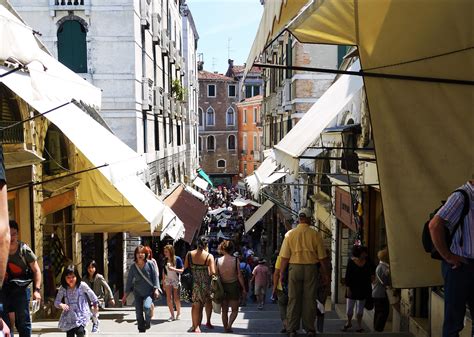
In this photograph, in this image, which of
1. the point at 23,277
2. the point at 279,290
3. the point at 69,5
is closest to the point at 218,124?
the point at 69,5

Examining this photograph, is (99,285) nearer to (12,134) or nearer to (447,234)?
(12,134)

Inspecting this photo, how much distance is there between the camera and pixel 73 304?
6.67 meters

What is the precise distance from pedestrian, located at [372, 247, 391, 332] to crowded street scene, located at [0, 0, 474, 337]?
3 cm

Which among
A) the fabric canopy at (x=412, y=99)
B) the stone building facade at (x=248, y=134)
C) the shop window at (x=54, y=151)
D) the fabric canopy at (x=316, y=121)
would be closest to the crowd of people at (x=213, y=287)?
the fabric canopy at (x=412, y=99)

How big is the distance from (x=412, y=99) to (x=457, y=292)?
1528 mm

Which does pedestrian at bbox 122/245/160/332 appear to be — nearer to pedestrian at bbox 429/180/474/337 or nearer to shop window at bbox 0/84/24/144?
shop window at bbox 0/84/24/144

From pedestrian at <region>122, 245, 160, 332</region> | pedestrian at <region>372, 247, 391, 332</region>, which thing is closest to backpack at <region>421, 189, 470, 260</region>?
pedestrian at <region>372, 247, 391, 332</region>

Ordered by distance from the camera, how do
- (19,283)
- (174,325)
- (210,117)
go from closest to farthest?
(19,283)
(174,325)
(210,117)

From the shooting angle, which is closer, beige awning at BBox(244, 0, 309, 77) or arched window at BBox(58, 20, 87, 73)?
beige awning at BBox(244, 0, 309, 77)

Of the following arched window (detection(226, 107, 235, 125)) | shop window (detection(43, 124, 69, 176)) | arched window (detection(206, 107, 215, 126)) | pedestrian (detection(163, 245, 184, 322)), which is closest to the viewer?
pedestrian (detection(163, 245, 184, 322))

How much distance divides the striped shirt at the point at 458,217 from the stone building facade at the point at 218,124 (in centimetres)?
5823

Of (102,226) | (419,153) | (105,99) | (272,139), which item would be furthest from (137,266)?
(272,139)

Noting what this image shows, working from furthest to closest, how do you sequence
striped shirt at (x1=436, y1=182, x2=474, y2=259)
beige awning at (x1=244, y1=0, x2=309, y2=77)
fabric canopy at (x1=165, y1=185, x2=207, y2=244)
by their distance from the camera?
fabric canopy at (x1=165, y1=185, x2=207, y2=244) → beige awning at (x1=244, y1=0, x2=309, y2=77) → striped shirt at (x1=436, y1=182, x2=474, y2=259)

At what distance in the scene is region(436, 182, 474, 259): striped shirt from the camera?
12.8ft
